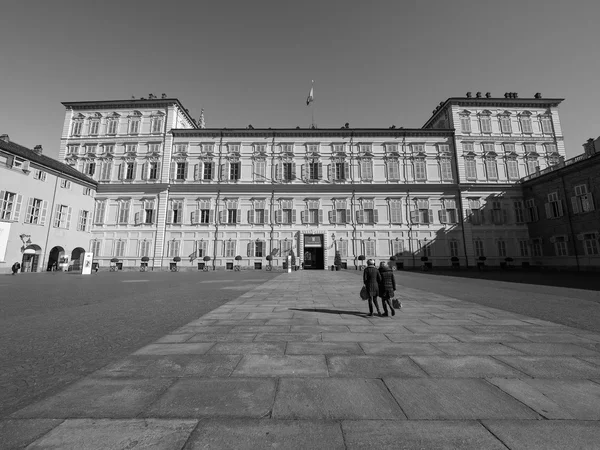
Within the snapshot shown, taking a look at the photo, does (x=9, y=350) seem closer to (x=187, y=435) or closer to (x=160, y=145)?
(x=187, y=435)

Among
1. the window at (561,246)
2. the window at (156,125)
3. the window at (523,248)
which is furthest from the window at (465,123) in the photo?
the window at (156,125)

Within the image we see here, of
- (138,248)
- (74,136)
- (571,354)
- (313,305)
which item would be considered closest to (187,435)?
(571,354)

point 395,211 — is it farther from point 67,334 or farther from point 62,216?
→ point 62,216

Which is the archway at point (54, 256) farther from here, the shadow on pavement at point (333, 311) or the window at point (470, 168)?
the window at point (470, 168)

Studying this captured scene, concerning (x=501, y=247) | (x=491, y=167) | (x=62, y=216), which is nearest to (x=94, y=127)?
(x=62, y=216)

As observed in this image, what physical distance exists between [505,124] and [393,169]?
14.5 m

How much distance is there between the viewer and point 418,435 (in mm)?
2033

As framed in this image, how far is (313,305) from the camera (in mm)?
7965

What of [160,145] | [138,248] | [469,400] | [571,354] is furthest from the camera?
[160,145]

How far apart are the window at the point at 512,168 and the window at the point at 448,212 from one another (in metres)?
7.23

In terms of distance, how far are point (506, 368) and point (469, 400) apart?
122 cm

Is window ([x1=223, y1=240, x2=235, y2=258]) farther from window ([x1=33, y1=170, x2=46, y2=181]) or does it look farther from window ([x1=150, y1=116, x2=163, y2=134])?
window ([x1=33, y1=170, x2=46, y2=181])

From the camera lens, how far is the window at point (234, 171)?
32.2 meters

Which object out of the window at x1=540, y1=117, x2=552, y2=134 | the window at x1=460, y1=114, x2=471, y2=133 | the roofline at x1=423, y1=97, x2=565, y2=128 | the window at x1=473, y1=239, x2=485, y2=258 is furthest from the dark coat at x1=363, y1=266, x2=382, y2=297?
the window at x1=540, y1=117, x2=552, y2=134
